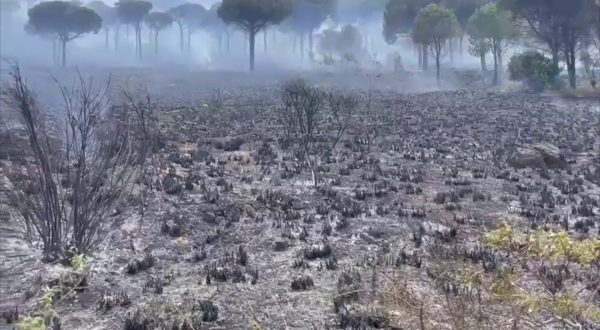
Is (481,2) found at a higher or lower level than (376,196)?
higher

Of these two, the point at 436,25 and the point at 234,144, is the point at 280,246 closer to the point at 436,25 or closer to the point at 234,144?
the point at 234,144

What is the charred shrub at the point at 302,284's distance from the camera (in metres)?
6.80

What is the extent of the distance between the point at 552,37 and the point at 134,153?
3282 centimetres

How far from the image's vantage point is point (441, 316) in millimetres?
5965

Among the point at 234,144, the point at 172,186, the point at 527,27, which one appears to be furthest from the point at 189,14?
the point at 172,186

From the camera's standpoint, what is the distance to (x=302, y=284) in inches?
269

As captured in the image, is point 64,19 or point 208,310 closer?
point 208,310

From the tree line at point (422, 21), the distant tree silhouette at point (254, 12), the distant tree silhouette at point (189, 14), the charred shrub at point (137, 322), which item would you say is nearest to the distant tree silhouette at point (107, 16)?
the tree line at point (422, 21)

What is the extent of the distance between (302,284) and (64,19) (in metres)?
52.3

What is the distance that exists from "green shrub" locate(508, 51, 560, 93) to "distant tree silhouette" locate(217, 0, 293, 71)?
812 inches

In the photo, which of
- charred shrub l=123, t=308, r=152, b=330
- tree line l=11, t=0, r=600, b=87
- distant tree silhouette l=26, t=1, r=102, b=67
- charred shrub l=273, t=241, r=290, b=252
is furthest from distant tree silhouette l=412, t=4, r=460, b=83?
charred shrub l=123, t=308, r=152, b=330

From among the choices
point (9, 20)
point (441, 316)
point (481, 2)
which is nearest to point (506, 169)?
point (441, 316)

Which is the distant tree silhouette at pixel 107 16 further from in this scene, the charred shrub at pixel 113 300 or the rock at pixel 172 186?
the charred shrub at pixel 113 300

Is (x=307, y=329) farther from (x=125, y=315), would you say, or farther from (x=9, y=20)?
(x=9, y=20)
